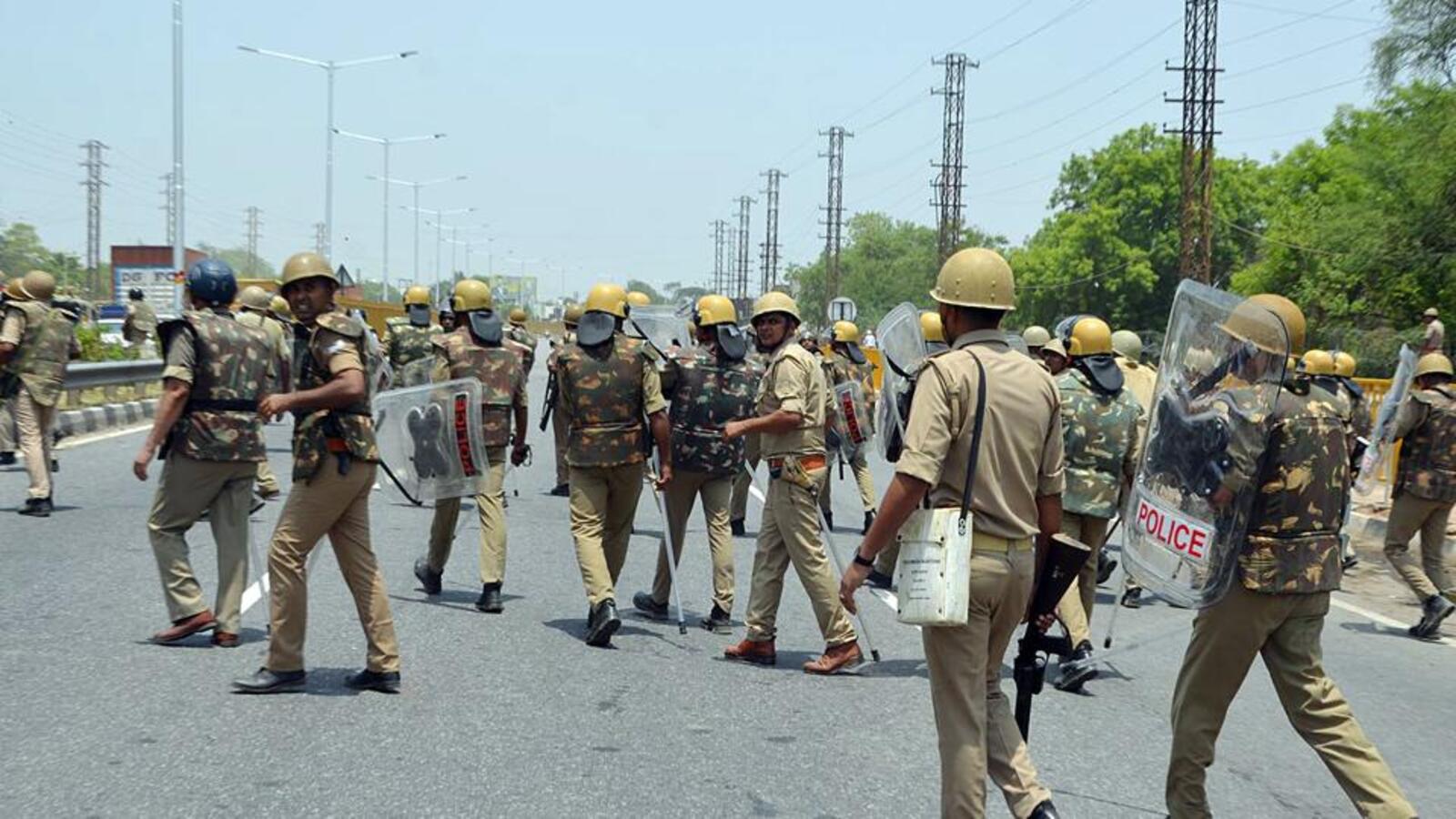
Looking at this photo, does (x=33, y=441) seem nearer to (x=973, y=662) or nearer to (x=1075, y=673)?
(x=1075, y=673)

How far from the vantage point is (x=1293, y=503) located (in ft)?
16.1

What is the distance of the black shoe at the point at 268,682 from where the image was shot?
6832mm

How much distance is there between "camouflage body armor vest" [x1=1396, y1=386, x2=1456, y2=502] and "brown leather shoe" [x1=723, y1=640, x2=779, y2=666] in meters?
5.02

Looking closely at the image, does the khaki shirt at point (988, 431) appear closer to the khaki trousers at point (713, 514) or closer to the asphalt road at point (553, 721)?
the asphalt road at point (553, 721)

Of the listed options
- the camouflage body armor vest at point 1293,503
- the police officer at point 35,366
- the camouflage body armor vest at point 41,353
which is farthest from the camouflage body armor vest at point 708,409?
the camouflage body armor vest at point 41,353

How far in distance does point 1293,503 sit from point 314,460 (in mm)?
4090

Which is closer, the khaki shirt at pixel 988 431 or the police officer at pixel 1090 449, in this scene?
the khaki shirt at pixel 988 431

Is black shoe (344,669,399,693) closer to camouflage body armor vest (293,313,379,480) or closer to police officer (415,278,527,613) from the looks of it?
camouflage body armor vest (293,313,379,480)

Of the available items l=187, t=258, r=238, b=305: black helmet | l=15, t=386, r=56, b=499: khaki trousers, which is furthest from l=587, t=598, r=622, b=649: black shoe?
l=15, t=386, r=56, b=499: khaki trousers

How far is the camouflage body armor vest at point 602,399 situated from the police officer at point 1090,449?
2.36m

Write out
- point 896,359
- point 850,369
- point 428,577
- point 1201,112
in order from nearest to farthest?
1. point 896,359
2. point 428,577
3. point 850,369
4. point 1201,112

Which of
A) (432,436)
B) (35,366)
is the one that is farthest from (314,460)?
(35,366)

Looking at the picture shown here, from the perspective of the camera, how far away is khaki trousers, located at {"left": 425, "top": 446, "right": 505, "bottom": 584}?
30.5 feet

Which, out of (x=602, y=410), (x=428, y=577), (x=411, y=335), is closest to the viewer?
(x=602, y=410)
